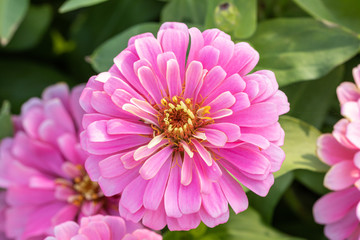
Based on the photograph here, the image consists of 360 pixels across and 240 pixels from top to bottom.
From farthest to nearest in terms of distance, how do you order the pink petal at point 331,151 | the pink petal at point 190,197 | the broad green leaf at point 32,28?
the broad green leaf at point 32,28 → the pink petal at point 331,151 → the pink petal at point 190,197

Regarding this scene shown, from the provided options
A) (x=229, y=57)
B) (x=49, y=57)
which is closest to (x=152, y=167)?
(x=229, y=57)

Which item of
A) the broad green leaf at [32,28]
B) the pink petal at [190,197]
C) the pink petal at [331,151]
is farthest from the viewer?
the broad green leaf at [32,28]

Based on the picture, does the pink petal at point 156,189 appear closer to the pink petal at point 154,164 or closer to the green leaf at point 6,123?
the pink petal at point 154,164

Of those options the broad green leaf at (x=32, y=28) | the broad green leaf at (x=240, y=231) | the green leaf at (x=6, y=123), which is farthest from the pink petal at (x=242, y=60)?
the broad green leaf at (x=32, y=28)

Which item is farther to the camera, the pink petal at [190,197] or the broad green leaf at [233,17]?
the broad green leaf at [233,17]

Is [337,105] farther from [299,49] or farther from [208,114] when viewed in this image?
[208,114]

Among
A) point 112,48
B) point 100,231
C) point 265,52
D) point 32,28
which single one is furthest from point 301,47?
point 32,28
